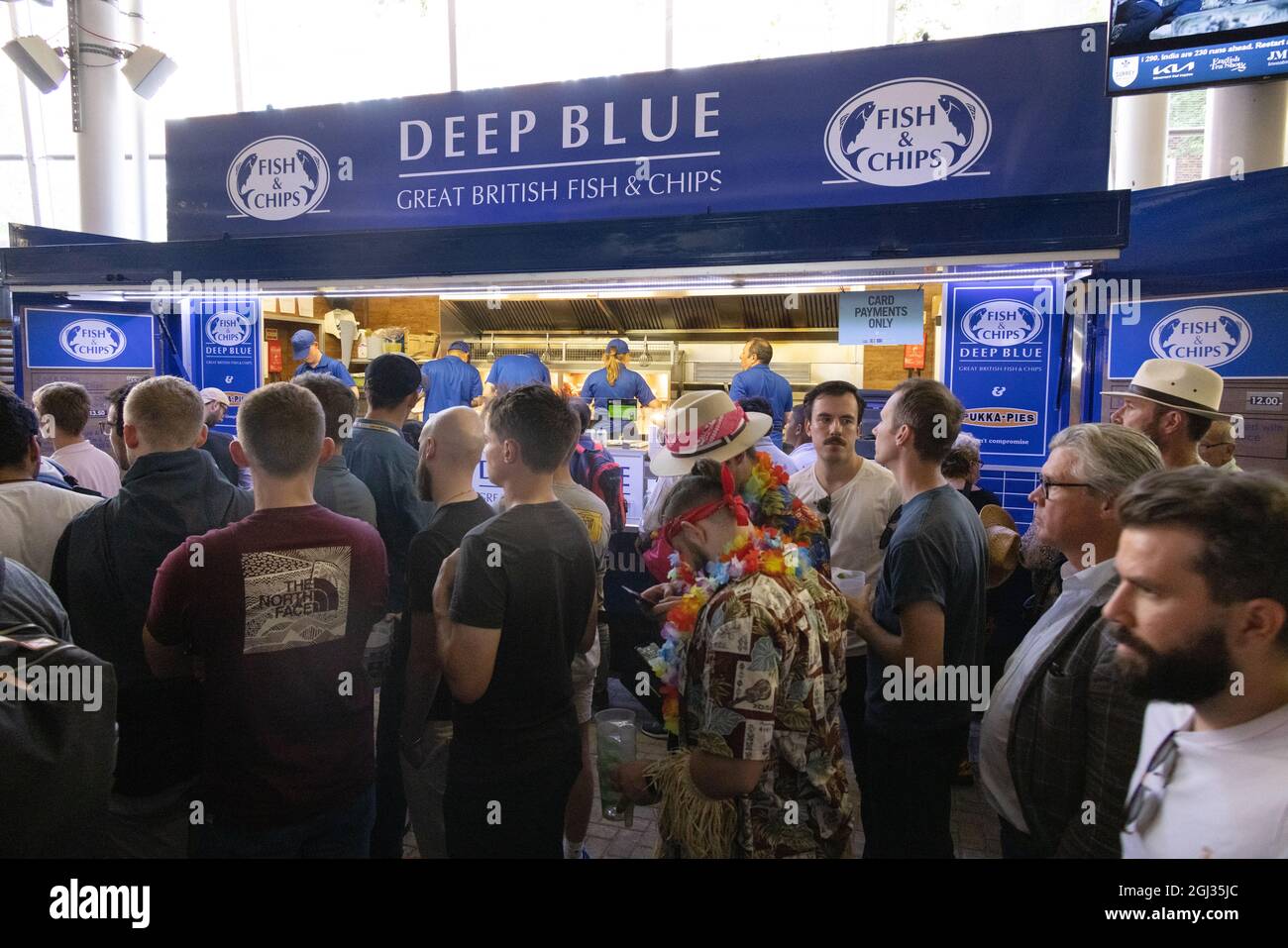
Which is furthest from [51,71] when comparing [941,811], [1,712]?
[941,811]

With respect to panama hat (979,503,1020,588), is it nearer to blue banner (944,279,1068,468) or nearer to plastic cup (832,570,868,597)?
plastic cup (832,570,868,597)

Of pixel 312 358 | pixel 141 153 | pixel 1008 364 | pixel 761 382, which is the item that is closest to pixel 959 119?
pixel 1008 364

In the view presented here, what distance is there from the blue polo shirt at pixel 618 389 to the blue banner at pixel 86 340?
4.52 metres

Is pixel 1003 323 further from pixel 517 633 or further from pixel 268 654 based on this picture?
pixel 268 654

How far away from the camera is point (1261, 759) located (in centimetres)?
121

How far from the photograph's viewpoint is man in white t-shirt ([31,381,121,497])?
3816 mm

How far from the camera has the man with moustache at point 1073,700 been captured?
1599 millimetres

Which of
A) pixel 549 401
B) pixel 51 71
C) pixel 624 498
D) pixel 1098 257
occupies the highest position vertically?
pixel 51 71

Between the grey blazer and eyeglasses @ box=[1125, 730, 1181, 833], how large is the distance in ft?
0.44

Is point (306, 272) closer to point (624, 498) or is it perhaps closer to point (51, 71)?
point (624, 498)

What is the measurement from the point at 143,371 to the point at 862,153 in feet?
20.2

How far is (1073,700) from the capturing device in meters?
1.70

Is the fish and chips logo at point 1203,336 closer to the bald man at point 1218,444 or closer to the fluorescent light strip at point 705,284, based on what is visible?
the bald man at point 1218,444

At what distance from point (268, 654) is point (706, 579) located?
1.17 meters
